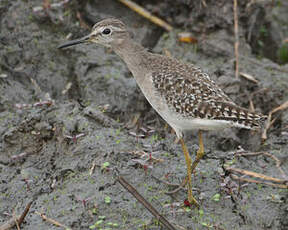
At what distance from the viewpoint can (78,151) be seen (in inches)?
215

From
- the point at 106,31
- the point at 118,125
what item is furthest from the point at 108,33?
the point at 118,125

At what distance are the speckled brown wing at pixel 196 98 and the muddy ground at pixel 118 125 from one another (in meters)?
0.66

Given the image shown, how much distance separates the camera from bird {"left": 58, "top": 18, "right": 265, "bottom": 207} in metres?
4.95

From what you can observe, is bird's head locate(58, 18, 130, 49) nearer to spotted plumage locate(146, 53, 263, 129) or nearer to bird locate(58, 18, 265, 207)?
bird locate(58, 18, 265, 207)

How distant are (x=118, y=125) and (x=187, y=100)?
118 cm

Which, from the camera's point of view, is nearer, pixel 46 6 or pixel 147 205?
pixel 147 205

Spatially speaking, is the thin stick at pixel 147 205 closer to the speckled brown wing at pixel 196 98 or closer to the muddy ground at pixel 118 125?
the muddy ground at pixel 118 125

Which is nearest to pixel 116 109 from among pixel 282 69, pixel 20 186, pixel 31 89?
Result: pixel 31 89

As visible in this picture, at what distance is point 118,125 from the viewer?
5.98 meters

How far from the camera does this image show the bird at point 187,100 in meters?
4.95

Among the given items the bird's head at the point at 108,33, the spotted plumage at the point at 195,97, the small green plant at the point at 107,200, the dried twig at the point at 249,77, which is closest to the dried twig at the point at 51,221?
the small green plant at the point at 107,200

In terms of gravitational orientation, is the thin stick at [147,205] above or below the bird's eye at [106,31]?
below

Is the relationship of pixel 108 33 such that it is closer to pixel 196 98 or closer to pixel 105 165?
pixel 196 98

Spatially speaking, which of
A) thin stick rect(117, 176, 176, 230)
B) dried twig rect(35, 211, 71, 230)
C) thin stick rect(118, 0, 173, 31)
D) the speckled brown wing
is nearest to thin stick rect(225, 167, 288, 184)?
the speckled brown wing
